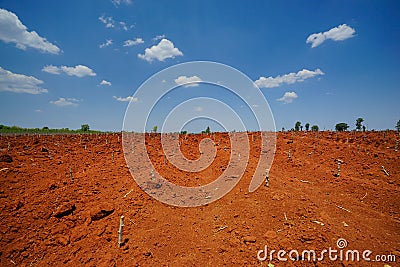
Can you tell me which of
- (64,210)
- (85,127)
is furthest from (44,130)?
(64,210)

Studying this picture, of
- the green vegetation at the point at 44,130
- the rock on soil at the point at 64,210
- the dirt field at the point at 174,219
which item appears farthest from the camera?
the green vegetation at the point at 44,130

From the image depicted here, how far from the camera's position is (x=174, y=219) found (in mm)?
6273

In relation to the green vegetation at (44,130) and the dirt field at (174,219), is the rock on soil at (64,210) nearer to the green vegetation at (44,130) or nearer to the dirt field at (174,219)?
the dirt field at (174,219)

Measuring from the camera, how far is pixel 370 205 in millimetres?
7520

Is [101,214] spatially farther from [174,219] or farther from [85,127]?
[85,127]

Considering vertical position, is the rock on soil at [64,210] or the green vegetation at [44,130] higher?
the green vegetation at [44,130]

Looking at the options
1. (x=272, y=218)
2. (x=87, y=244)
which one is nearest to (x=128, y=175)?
(x=87, y=244)

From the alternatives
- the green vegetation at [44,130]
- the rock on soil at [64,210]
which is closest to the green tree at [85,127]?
the green vegetation at [44,130]

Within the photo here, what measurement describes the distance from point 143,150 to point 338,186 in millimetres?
9758

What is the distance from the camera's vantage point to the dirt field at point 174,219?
16.3 feet

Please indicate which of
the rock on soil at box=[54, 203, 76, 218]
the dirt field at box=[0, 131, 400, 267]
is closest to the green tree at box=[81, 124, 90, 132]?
the dirt field at box=[0, 131, 400, 267]

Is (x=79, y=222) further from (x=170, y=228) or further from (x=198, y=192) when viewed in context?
(x=198, y=192)

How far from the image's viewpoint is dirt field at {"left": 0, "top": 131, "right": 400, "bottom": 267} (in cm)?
496

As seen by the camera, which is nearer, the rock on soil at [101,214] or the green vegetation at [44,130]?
the rock on soil at [101,214]
